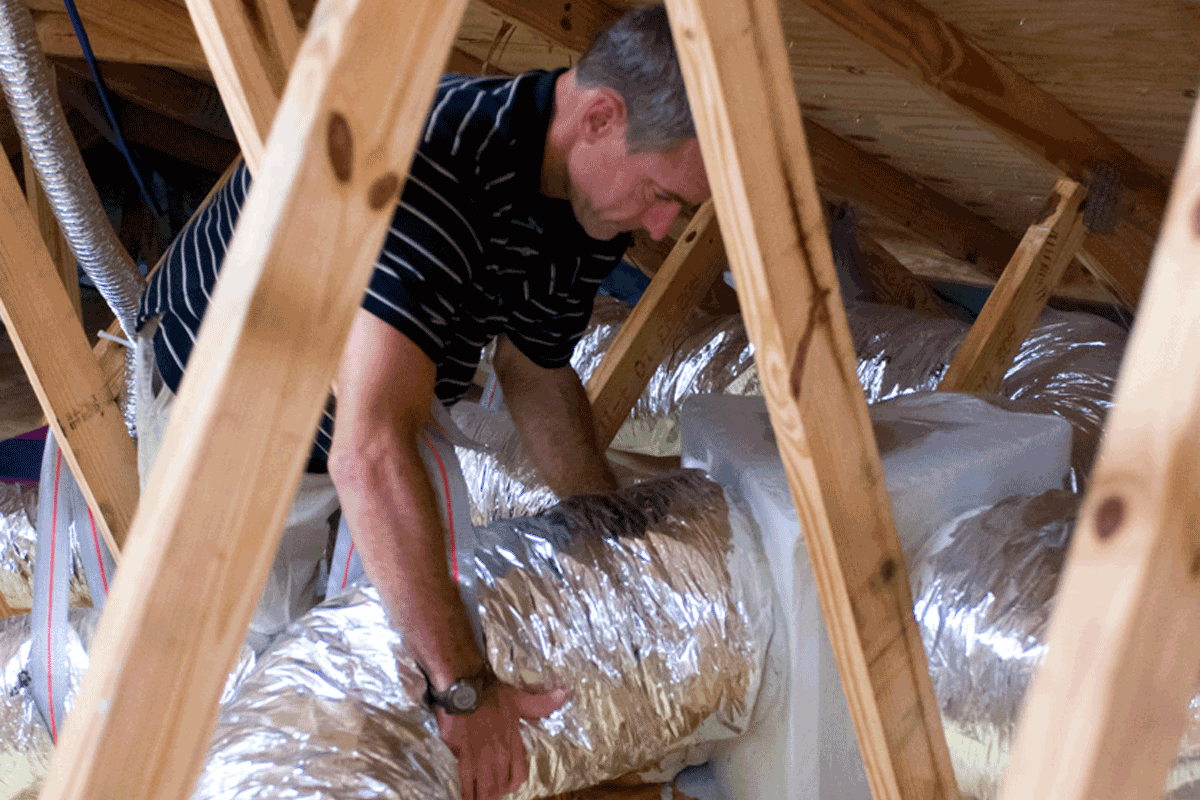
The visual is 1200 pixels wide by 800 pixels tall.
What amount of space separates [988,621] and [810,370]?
41 centimetres

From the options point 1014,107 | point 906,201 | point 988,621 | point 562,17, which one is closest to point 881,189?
point 906,201

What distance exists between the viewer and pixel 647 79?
3.42 feet

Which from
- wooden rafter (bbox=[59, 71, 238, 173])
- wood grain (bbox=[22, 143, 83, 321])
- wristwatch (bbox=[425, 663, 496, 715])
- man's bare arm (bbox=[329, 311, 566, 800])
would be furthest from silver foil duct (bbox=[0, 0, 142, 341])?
wooden rafter (bbox=[59, 71, 238, 173])

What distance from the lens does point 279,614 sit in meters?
1.41

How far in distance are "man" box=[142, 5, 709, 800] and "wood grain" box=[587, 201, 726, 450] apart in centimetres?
57

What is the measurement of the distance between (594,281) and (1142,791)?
104 centimetres

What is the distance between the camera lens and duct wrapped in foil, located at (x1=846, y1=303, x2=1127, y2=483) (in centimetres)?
154

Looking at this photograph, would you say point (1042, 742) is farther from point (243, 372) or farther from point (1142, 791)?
point (243, 372)

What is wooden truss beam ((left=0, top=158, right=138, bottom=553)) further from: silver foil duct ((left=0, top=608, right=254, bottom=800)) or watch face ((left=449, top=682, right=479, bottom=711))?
watch face ((left=449, top=682, right=479, bottom=711))

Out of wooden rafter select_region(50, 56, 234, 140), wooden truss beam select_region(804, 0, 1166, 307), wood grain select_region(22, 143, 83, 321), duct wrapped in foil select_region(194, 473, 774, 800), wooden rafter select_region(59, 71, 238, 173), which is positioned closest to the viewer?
duct wrapped in foil select_region(194, 473, 774, 800)

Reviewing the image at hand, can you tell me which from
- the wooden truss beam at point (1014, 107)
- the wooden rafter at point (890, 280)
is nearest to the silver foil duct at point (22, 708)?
the wooden truss beam at point (1014, 107)

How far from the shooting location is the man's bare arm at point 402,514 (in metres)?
0.93

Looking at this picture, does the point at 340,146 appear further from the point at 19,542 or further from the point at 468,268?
the point at 19,542

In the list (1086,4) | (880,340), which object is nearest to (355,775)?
(1086,4)
